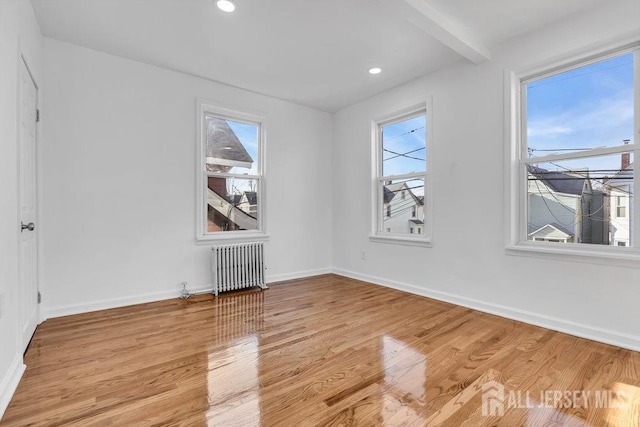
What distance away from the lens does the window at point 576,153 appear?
8.07 ft

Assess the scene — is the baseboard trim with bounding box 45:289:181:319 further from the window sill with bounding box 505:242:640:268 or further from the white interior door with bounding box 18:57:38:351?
the window sill with bounding box 505:242:640:268

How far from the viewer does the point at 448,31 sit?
264cm

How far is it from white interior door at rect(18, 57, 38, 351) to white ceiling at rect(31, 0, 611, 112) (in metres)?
0.79

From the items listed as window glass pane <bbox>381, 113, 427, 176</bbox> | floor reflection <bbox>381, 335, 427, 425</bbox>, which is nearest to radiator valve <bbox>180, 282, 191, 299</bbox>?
floor reflection <bbox>381, 335, 427, 425</bbox>

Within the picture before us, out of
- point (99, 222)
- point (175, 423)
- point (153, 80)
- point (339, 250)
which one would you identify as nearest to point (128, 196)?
point (99, 222)

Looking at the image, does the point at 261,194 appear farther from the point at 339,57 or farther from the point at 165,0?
the point at 165,0

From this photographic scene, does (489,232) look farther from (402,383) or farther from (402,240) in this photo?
(402,383)

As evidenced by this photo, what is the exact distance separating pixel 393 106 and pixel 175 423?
4019 millimetres

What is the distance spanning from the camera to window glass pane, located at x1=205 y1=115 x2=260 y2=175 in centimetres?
405

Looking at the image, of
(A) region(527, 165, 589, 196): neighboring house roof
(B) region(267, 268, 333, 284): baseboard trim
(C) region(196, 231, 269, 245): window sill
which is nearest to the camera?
(A) region(527, 165, 589, 196): neighboring house roof

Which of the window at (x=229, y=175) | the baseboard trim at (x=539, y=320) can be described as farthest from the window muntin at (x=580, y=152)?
the window at (x=229, y=175)

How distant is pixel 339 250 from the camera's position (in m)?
5.07

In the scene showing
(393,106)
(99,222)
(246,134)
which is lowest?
(99,222)

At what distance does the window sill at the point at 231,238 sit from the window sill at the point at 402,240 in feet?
5.20
